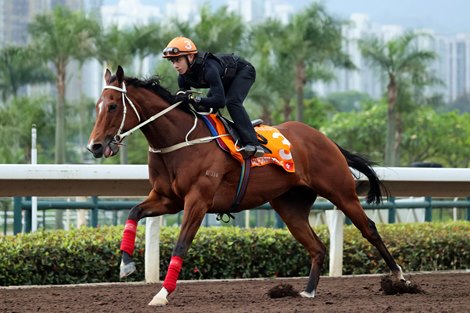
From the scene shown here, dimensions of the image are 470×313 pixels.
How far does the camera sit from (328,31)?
104ft

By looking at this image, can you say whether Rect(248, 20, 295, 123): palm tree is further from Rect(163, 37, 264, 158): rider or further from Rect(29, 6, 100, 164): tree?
Rect(163, 37, 264, 158): rider

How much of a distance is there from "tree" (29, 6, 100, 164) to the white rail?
21.9 m

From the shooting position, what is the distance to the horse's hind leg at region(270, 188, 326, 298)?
24.5 feet

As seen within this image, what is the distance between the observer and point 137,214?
6.71 metres

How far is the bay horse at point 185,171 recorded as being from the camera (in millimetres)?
6477

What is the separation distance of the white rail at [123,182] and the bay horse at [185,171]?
140cm

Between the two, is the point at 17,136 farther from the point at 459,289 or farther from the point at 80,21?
the point at 459,289

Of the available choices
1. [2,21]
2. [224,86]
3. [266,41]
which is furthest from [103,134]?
[2,21]

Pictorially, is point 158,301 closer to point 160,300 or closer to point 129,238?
point 160,300

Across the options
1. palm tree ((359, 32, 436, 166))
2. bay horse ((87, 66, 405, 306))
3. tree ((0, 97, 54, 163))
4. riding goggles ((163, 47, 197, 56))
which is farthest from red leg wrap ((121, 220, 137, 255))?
palm tree ((359, 32, 436, 166))

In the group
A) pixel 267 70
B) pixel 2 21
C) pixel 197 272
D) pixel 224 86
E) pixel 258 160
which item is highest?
pixel 2 21

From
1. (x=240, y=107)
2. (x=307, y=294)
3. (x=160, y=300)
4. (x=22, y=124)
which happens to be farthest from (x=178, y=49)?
(x=22, y=124)

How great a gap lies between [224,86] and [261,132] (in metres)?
0.46

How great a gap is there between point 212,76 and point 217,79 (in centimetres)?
5
